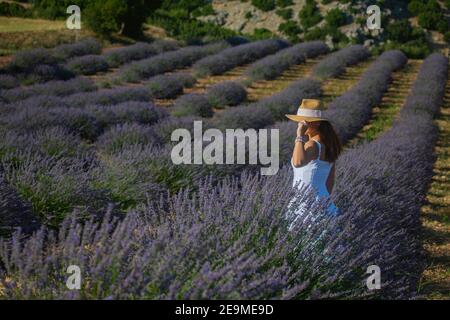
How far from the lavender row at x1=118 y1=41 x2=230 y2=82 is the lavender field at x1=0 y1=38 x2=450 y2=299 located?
0.05 m

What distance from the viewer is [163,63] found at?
15734mm

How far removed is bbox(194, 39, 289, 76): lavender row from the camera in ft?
51.9

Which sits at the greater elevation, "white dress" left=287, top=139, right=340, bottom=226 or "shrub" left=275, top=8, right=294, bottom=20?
"white dress" left=287, top=139, right=340, bottom=226

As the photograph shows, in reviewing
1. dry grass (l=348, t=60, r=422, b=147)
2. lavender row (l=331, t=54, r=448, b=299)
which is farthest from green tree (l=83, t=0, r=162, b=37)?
lavender row (l=331, t=54, r=448, b=299)

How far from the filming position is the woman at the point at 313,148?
369cm

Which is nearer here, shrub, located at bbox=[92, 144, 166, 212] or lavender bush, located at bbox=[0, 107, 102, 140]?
shrub, located at bbox=[92, 144, 166, 212]

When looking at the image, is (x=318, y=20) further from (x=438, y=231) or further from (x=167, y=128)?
(x=438, y=231)

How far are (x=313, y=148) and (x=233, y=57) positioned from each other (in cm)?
1400

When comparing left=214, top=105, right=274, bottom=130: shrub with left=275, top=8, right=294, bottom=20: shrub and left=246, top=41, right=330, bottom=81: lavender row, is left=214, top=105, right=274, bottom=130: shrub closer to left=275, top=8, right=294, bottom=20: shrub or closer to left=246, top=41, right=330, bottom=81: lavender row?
left=246, top=41, right=330, bottom=81: lavender row

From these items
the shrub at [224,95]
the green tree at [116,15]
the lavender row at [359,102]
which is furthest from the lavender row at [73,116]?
the green tree at [116,15]

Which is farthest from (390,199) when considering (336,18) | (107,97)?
(336,18)

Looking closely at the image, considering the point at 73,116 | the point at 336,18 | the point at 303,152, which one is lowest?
the point at 73,116

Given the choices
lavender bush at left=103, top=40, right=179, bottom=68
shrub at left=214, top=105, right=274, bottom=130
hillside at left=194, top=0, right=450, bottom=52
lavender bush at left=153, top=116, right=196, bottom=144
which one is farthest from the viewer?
hillside at left=194, top=0, right=450, bottom=52
